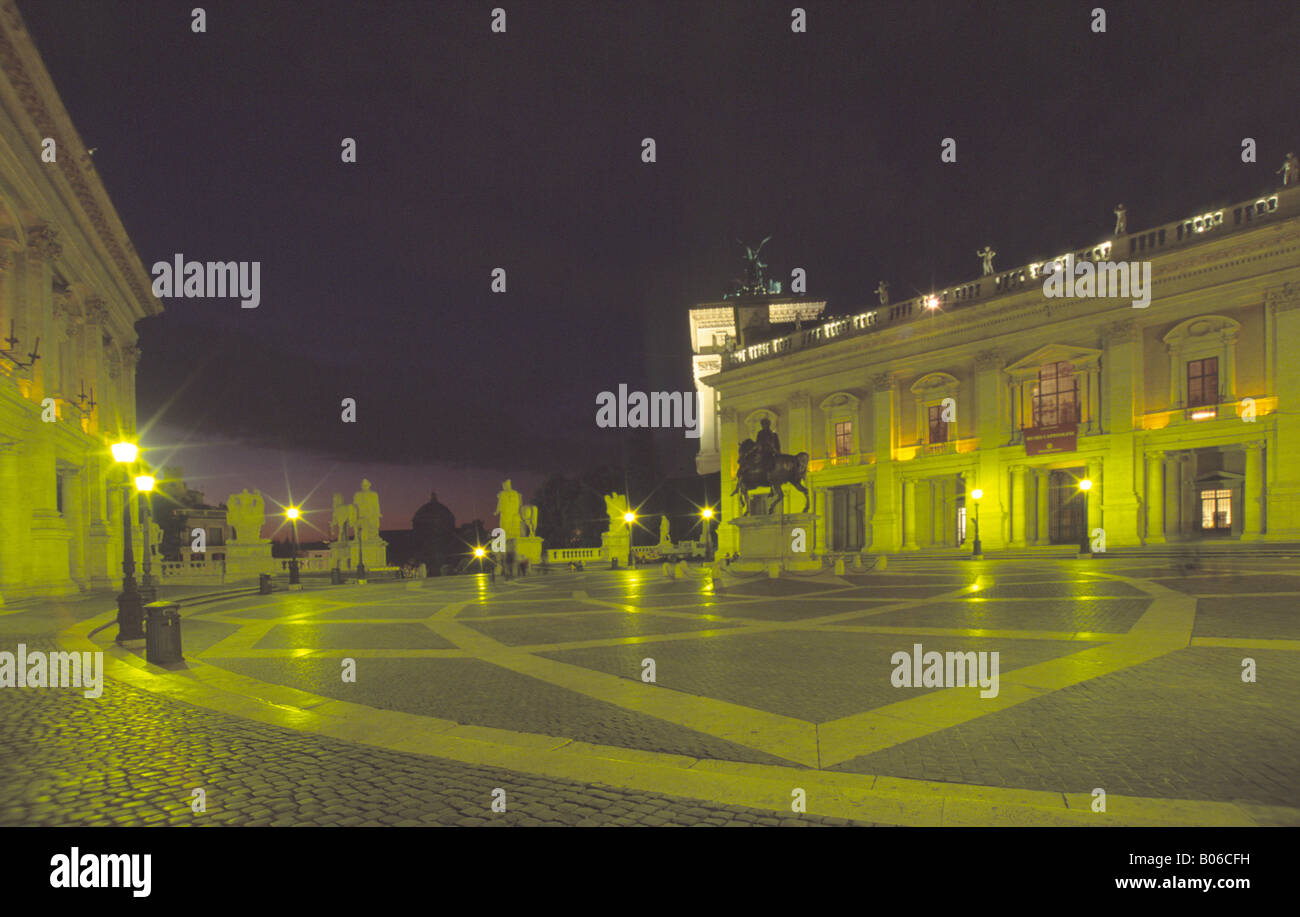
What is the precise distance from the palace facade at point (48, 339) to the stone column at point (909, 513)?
1470 inches

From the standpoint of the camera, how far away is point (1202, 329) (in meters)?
31.3

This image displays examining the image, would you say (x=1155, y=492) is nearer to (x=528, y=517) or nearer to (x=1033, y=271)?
(x=1033, y=271)

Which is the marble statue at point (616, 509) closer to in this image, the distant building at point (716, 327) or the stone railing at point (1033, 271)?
the stone railing at point (1033, 271)

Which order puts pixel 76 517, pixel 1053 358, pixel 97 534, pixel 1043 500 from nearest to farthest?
pixel 76 517
pixel 97 534
pixel 1053 358
pixel 1043 500

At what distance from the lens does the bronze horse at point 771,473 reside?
83.4 feet

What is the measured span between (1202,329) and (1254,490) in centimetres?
752

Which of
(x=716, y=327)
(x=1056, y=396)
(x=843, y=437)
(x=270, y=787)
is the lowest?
(x=270, y=787)

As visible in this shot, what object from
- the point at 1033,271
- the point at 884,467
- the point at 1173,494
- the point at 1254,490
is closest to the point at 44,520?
the point at 884,467

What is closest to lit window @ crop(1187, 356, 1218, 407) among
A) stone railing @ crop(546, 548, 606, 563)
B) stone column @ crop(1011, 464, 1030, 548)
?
stone column @ crop(1011, 464, 1030, 548)

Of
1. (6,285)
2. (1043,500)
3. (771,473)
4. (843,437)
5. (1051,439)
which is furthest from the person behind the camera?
(843,437)

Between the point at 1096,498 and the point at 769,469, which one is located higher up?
the point at 769,469

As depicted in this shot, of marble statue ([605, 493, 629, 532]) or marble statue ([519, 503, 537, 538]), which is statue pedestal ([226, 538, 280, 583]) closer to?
marble statue ([519, 503, 537, 538])

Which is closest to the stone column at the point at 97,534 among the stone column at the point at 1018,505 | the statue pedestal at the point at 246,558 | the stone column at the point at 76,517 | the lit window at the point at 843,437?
the stone column at the point at 76,517
